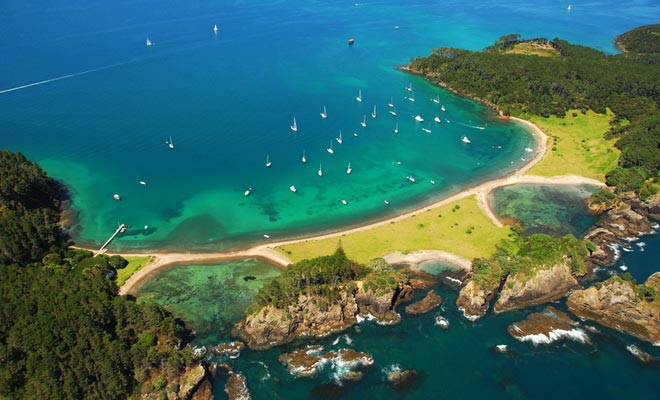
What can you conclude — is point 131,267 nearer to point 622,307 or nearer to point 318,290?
point 318,290

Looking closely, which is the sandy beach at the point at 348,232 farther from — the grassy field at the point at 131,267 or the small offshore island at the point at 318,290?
the grassy field at the point at 131,267

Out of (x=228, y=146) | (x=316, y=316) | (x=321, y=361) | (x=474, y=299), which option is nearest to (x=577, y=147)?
(x=474, y=299)

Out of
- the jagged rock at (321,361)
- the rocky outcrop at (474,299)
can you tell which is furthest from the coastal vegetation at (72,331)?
the rocky outcrop at (474,299)

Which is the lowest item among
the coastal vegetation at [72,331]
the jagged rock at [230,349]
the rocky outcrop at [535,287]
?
the rocky outcrop at [535,287]

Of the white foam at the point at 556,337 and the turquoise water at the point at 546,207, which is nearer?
the white foam at the point at 556,337

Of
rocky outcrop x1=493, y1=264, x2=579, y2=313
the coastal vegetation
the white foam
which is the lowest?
the white foam

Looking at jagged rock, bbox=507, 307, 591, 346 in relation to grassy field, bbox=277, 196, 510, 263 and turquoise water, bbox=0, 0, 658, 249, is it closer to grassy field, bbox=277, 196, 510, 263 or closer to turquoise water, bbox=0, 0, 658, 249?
grassy field, bbox=277, 196, 510, 263

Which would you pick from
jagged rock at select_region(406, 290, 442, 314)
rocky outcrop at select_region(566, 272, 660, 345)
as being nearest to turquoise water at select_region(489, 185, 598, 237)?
rocky outcrop at select_region(566, 272, 660, 345)

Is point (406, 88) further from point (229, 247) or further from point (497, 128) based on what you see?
point (229, 247)
